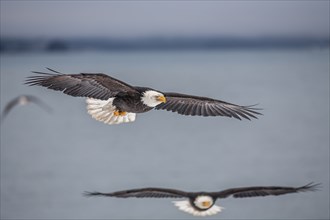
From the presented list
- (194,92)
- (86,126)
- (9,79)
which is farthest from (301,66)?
(86,126)

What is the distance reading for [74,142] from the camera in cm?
1348

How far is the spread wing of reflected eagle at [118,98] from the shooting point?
671 cm

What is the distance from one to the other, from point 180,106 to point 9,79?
15579 mm

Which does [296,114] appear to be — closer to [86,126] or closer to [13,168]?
[86,126]

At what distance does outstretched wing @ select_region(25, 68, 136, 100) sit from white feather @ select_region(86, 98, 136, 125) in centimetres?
46

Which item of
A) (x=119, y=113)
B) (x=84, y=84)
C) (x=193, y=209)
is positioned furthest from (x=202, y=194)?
(x=84, y=84)

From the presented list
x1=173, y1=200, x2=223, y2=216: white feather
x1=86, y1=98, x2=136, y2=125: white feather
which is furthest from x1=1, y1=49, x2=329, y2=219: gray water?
x1=86, y1=98, x2=136, y2=125: white feather

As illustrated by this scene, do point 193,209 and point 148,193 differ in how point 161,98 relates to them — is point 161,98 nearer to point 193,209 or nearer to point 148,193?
point 148,193

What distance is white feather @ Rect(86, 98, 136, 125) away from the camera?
738 cm

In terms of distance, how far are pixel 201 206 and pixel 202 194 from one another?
4.0 inches

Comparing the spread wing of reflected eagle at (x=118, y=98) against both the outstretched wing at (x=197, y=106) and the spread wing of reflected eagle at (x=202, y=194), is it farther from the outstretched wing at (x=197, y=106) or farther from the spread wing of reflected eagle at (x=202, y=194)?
the spread wing of reflected eagle at (x=202, y=194)

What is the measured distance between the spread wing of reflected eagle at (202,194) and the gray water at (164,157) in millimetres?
532

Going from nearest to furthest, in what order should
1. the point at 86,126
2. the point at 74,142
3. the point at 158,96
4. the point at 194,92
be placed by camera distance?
the point at 158,96, the point at 74,142, the point at 86,126, the point at 194,92

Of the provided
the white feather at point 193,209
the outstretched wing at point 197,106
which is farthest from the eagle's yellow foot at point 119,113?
the white feather at point 193,209
